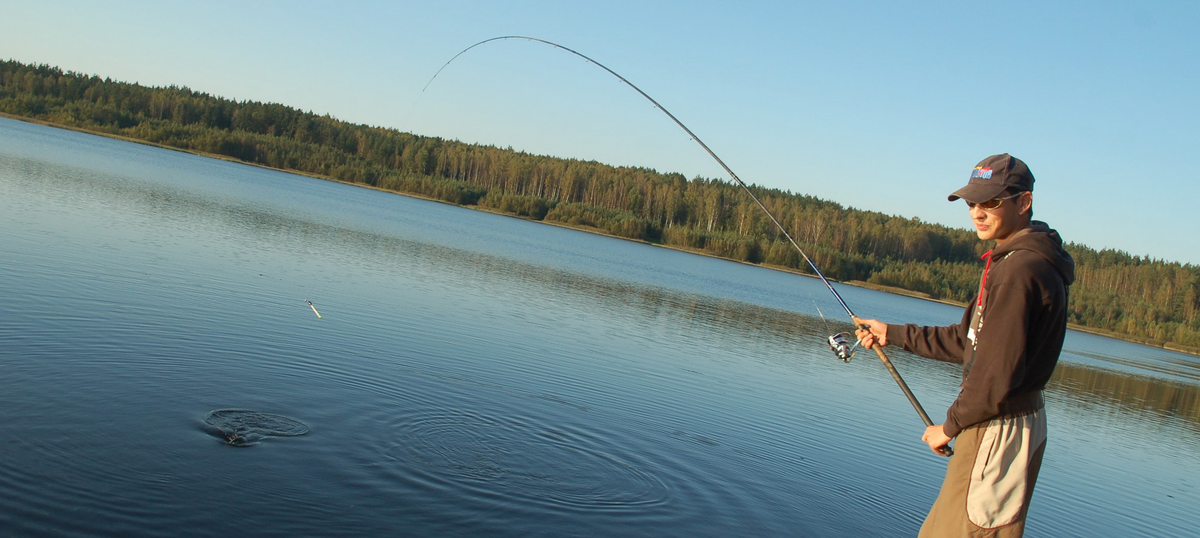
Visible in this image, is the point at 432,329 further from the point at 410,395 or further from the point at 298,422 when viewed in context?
the point at 298,422

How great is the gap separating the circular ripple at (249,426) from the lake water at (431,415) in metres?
0.16

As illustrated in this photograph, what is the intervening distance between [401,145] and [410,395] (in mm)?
131086

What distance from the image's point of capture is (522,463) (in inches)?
284

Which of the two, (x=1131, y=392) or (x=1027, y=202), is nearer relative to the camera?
(x=1027, y=202)

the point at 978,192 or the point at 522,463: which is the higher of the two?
the point at 978,192

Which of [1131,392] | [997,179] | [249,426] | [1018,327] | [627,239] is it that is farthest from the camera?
[627,239]

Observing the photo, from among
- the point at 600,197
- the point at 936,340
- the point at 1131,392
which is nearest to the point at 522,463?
the point at 936,340

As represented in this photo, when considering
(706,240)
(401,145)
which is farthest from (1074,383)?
(401,145)

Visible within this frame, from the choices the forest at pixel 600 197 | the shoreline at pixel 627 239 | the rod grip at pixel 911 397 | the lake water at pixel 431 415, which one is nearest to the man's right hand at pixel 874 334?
the rod grip at pixel 911 397

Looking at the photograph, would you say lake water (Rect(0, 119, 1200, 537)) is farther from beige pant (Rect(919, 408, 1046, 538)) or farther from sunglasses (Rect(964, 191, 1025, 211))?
sunglasses (Rect(964, 191, 1025, 211))

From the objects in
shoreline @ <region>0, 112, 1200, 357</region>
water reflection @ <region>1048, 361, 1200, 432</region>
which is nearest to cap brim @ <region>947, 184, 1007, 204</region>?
water reflection @ <region>1048, 361, 1200, 432</region>

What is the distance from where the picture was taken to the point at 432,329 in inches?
525

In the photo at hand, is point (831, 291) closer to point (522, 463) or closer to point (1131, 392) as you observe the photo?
point (522, 463)

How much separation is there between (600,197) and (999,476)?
125 metres
